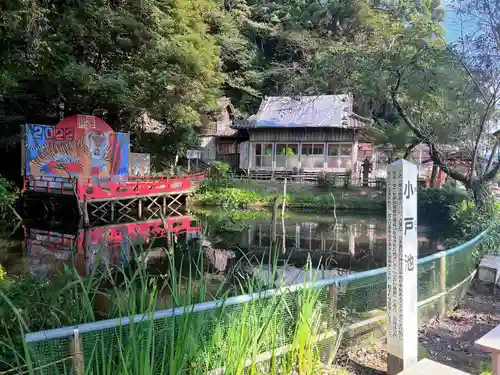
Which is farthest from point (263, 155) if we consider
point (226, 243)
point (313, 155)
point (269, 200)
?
point (226, 243)

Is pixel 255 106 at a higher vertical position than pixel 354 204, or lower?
higher

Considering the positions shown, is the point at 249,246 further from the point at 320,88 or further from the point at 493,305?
the point at 493,305

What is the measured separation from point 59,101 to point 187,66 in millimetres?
5049

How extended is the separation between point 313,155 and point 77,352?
20925 millimetres

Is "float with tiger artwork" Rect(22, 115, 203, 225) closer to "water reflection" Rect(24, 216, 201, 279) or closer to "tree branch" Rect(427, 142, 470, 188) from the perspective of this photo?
"water reflection" Rect(24, 216, 201, 279)

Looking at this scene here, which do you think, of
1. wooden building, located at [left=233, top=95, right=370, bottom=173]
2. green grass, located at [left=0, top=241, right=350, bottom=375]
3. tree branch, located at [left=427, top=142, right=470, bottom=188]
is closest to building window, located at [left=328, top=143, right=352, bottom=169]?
wooden building, located at [left=233, top=95, right=370, bottom=173]

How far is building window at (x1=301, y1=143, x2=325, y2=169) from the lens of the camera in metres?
22.1

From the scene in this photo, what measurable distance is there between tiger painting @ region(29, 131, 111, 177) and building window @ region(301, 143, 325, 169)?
10652 mm

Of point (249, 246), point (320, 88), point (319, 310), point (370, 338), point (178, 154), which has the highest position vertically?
point (320, 88)

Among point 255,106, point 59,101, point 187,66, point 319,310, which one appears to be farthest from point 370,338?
point 255,106

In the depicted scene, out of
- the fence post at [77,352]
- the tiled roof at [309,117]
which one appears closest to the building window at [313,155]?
the tiled roof at [309,117]

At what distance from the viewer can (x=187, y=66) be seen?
1522 centimetres

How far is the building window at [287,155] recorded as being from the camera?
888 inches

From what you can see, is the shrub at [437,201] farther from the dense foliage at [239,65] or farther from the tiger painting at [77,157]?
the tiger painting at [77,157]
